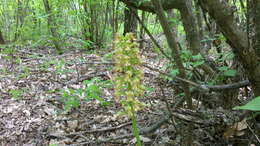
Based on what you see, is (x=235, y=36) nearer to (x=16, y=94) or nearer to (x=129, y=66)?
(x=129, y=66)

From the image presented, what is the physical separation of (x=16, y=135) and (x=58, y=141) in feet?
2.40

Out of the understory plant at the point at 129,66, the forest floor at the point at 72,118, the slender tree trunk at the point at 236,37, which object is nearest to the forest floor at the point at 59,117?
the forest floor at the point at 72,118

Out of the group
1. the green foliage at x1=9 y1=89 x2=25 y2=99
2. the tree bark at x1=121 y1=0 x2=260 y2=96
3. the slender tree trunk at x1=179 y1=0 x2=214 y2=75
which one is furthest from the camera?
the green foliage at x1=9 y1=89 x2=25 y2=99

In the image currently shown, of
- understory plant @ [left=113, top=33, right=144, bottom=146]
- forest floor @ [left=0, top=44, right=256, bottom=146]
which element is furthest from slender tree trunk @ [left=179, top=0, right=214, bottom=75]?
understory plant @ [left=113, top=33, right=144, bottom=146]

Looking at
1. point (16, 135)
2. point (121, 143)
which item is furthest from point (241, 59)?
point (16, 135)

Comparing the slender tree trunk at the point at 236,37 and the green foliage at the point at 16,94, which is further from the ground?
the slender tree trunk at the point at 236,37

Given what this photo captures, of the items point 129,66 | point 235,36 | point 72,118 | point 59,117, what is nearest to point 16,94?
point 59,117

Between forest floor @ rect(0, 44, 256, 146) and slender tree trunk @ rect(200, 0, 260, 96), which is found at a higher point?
slender tree trunk @ rect(200, 0, 260, 96)

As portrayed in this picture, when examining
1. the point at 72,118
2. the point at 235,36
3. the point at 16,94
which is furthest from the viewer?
the point at 16,94

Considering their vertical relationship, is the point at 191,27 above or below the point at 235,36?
above

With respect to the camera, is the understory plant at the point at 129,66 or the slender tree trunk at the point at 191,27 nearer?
the understory plant at the point at 129,66

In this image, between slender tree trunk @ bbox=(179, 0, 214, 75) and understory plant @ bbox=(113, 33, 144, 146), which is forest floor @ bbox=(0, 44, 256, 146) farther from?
slender tree trunk @ bbox=(179, 0, 214, 75)

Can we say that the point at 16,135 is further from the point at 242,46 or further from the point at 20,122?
the point at 242,46

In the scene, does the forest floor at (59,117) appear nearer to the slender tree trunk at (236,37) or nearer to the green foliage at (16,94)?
the green foliage at (16,94)
